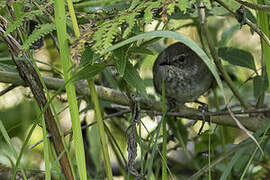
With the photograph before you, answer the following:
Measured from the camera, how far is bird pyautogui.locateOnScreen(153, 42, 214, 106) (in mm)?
2285

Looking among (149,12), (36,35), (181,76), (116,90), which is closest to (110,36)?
(149,12)

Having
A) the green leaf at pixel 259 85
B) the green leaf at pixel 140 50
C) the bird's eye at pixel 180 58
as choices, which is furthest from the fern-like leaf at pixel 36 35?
the bird's eye at pixel 180 58

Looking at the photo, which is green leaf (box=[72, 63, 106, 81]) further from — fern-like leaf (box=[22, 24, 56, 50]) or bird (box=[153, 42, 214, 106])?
bird (box=[153, 42, 214, 106])

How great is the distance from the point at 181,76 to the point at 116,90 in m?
0.56

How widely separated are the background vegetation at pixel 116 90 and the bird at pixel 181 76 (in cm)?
9

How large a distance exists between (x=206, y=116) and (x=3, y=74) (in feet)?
2.80

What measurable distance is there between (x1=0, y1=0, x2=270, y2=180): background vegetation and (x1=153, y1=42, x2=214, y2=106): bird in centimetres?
9

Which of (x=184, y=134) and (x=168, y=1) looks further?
(x=184, y=134)

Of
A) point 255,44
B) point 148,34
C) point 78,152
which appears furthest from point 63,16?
point 255,44

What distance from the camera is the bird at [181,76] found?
2285mm

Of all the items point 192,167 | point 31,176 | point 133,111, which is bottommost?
point 192,167

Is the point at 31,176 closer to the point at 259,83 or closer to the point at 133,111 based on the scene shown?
the point at 133,111

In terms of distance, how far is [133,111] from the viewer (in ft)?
4.33

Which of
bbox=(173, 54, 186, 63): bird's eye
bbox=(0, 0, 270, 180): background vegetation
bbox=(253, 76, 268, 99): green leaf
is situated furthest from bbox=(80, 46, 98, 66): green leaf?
bbox=(173, 54, 186, 63): bird's eye
